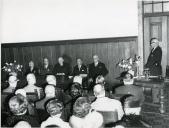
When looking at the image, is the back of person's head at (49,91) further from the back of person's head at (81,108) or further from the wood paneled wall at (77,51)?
the wood paneled wall at (77,51)

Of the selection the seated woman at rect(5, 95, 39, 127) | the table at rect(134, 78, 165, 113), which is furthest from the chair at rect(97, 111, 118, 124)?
the table at rect(134, 78, 165, 113)

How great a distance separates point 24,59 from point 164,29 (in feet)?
12.4

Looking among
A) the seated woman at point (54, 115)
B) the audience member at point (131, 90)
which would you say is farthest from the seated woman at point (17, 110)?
the audience member at point (131, 90)

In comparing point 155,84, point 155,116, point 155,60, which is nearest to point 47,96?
point 155,84

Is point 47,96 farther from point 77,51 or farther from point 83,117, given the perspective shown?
point 77,51

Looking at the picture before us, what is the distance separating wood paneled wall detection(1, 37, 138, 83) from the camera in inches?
258

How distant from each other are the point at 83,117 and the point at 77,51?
476 cm

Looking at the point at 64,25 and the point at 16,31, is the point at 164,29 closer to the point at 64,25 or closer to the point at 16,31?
the point at 64,25

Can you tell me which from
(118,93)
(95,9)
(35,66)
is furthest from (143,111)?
(35,66)

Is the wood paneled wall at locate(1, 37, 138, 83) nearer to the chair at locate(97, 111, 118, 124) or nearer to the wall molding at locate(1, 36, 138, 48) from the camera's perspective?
the wall molding at locate(1, 36, 138, 48)

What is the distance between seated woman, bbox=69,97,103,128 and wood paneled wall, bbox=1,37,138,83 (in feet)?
14.2

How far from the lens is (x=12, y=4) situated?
24.0 ft

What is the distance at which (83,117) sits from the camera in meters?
2.30

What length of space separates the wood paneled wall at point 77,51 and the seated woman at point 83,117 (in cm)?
433
